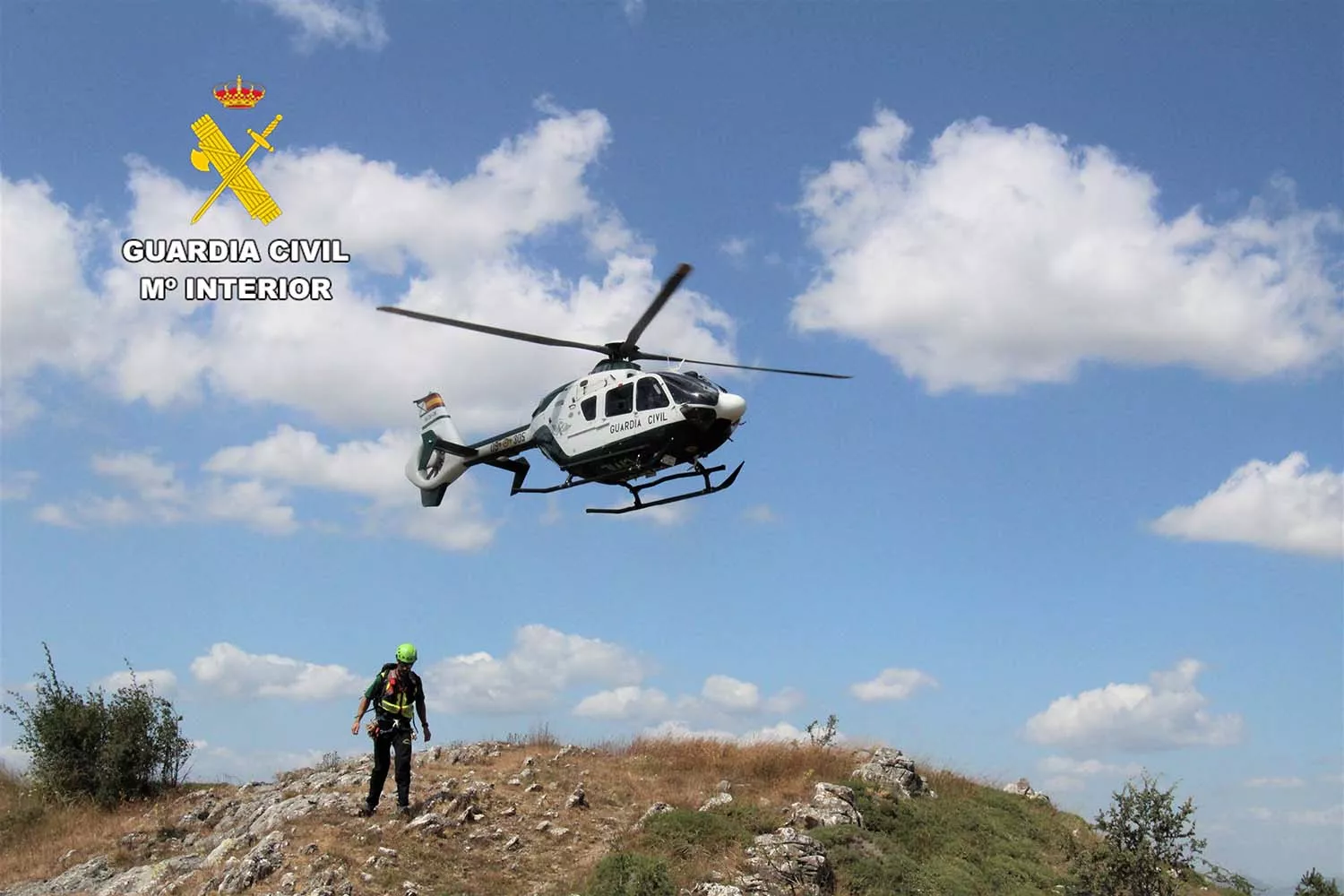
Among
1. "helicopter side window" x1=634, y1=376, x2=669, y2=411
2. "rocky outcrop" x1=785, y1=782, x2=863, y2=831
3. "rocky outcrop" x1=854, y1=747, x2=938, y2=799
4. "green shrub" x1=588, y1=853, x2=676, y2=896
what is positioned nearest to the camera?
"green shrub" x1=588, y1=853, x2=676, y2=896

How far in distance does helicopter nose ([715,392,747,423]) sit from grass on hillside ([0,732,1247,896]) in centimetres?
717

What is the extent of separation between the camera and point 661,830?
18.1 meters

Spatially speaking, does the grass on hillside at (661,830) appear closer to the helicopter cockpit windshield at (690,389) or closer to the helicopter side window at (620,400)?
the helicopter side window at (620,400)

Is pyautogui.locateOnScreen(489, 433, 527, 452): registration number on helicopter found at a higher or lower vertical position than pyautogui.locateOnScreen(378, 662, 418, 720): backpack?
higher

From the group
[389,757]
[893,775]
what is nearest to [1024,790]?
[893,775]

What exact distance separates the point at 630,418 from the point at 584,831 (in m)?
7.92

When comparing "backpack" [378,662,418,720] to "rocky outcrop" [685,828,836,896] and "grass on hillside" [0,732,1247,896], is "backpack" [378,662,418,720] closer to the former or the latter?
"grass on hillside" [0,732,1247,896]

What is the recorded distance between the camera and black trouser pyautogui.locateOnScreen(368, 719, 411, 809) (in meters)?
17.5

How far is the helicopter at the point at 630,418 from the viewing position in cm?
2148

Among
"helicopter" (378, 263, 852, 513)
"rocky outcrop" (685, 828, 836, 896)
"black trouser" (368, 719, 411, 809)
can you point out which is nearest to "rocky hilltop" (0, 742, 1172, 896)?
"rocky outcrop" (685, 828, 836, 896)

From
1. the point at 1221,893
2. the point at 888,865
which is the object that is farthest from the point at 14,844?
the point at 1221,893

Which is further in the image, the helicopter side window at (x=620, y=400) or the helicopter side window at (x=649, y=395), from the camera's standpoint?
the helicopter side window at (x=620, y=400)

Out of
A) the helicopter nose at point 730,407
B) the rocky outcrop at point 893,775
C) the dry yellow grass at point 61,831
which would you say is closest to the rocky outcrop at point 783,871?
the rocky outcrop at point 893,775

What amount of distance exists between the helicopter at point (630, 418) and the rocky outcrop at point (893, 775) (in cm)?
677
